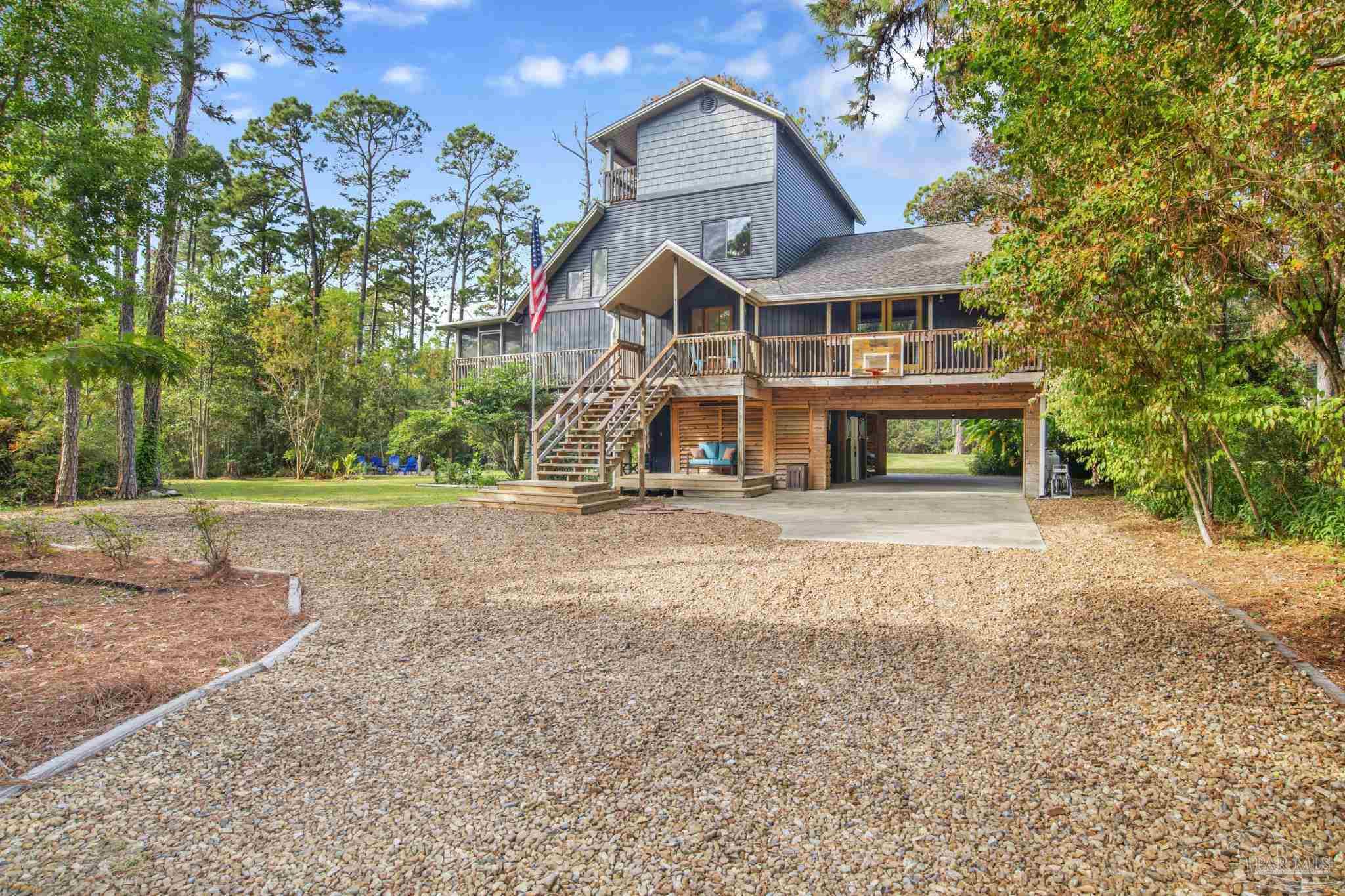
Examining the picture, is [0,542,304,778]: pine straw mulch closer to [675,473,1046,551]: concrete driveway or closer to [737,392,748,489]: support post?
[675,473,1046,551]: concrete driveway

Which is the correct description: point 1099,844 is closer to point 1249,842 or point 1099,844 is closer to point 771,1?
point 1249,842

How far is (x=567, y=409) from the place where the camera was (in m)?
15.5

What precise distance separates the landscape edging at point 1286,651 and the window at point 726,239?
46.0 feet

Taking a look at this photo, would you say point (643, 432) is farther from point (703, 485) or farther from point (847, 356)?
point (847, 356)

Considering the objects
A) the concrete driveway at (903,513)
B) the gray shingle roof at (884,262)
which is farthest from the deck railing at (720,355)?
the concrete driveway at (903,513)

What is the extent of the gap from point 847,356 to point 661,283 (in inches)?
189

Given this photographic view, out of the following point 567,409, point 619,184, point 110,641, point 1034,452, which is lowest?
point 110,641

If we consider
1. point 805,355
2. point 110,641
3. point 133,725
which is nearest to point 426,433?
point 805,355

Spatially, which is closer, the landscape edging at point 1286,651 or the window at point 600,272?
the landscape edging at point 1286,651

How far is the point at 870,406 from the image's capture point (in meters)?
16.2

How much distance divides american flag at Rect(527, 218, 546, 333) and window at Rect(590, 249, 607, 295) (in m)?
5.07

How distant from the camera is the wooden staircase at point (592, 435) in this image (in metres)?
12.2

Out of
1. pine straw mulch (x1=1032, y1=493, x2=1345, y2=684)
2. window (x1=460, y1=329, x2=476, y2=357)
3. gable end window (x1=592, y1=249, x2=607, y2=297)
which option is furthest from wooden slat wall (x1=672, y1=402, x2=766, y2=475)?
pine straw mulch (x1=1032, y1=493, x2=1345, y2=684)

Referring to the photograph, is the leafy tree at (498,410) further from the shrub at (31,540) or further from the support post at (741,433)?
the shrub at (31,540)
